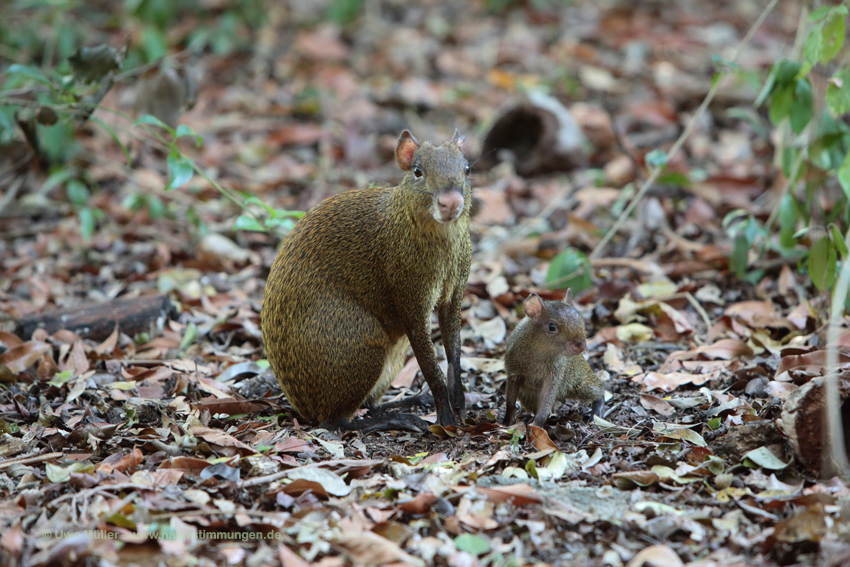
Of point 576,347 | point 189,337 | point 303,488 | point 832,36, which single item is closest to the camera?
point 303,488

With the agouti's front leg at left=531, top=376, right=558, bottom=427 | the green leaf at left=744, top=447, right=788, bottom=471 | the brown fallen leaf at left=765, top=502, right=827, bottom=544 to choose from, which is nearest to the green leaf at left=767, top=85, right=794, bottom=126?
the agouti's front leg at left=531, top=376, right=558, bottom=427

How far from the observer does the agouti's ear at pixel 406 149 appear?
4.58m

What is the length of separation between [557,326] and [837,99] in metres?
2.19

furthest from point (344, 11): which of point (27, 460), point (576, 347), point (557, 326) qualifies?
point (27, 460)

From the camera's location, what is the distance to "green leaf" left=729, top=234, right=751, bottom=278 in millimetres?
6102

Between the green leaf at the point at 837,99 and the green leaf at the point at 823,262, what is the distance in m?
0.82

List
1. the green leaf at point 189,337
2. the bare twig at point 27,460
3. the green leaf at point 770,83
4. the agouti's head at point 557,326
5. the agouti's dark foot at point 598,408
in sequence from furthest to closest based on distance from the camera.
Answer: the green leaf at point 189,337 < the green leaf at point 770,83 < the agouti's dark foot at point 598,408 < the agouti's head at point 557,326 < the bare twig at point 27,460

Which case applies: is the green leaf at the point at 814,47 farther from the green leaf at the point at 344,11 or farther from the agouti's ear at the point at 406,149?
the green leaf at the point at 344,11

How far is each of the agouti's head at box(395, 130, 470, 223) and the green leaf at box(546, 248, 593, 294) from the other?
1.80 metres

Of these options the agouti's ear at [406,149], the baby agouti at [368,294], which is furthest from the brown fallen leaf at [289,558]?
the agouti's ear at [406,149]

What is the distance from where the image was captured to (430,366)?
4711 millimetres

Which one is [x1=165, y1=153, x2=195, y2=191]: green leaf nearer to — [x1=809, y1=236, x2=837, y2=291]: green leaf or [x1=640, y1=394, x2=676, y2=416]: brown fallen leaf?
[x1=640, y1=394, x2=676, y2=416]: brown fallen leaf

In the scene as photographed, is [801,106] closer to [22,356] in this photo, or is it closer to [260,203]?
[260,203]

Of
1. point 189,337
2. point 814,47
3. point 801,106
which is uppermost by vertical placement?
point 814,47
